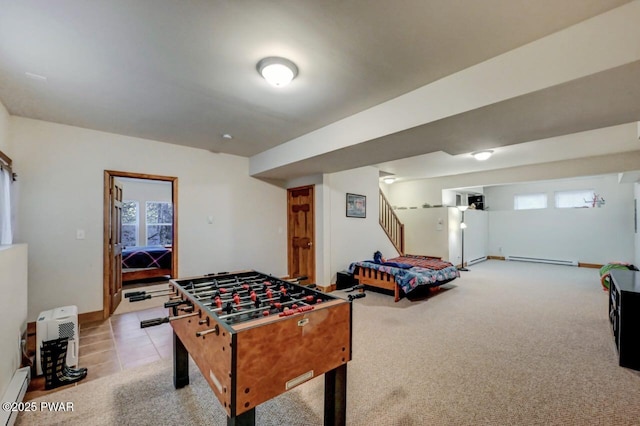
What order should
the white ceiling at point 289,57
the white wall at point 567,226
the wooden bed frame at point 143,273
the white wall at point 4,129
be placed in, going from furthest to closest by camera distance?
1. the white wall at point 567,226
2. the wooden bed frame at point 143,273
3. the white wall at point 4,129
4. the white ceiling at point 289,57

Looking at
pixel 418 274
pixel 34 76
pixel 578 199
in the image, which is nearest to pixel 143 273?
pixel 34 76

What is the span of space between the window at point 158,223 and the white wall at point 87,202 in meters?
4.93

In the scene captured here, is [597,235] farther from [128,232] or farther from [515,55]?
[128,232]

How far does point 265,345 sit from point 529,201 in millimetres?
9851

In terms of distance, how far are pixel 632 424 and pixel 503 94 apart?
2.28m

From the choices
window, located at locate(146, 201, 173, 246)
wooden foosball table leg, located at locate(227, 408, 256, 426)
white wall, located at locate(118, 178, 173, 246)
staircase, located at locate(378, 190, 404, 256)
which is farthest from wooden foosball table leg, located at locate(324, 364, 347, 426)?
window, located at locate(146, 201, 173, 246)

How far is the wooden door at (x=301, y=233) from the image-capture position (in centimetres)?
494

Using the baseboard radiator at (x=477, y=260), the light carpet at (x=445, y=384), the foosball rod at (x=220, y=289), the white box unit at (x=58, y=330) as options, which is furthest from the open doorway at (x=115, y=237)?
the baseboard radiator at (x=477, y=260)

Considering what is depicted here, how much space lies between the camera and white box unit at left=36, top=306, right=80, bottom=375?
7.26ft

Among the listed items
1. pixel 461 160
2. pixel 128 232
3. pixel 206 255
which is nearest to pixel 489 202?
pixel 461 160

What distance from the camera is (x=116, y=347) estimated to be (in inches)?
108

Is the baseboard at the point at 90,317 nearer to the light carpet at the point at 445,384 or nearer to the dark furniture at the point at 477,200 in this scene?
the light carpet at the point at 445,384

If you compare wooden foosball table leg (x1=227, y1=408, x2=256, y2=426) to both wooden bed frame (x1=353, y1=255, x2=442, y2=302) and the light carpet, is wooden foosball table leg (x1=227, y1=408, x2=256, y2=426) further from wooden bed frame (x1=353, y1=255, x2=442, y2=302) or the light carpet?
wooden bed frame (x1=353, y1=255, x2=442, y2=302)

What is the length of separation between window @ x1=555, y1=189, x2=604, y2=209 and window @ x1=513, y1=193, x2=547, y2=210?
32cm
